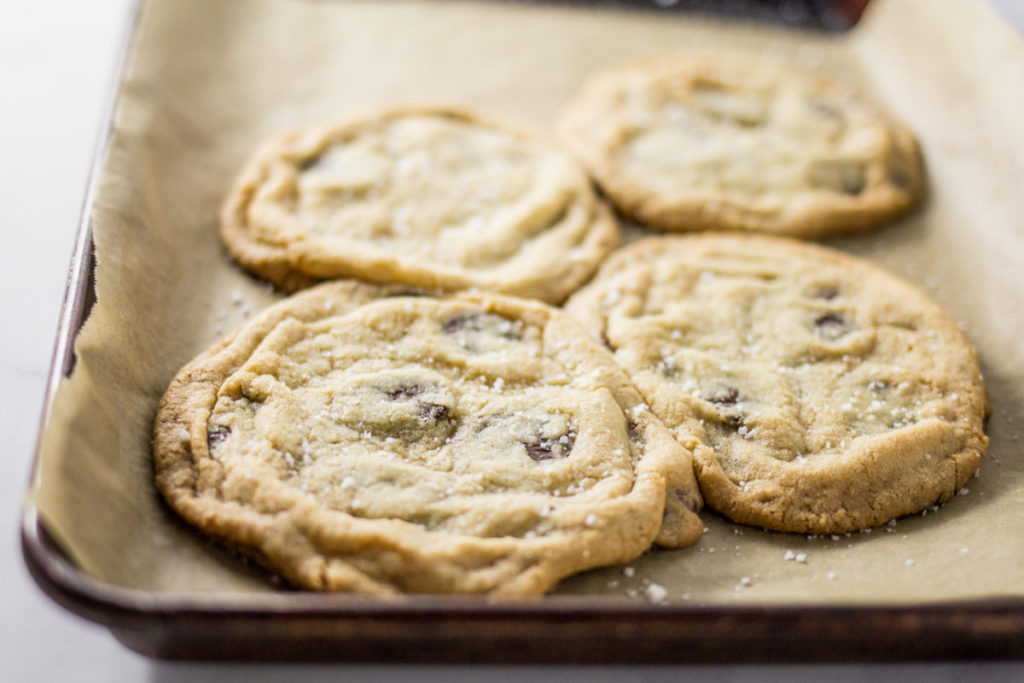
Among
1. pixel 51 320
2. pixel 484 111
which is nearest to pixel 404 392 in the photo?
pixel 51 320

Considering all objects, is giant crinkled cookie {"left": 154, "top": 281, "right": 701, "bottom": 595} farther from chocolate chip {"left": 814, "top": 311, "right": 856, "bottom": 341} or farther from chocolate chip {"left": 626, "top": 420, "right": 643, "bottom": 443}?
chocolate chip {"left": 814, "top": 311, "right": 856, "bottom": 341}

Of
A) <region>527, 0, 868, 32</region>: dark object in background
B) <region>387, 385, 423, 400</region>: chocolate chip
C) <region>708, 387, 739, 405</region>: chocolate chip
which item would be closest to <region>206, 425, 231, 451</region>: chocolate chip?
<region>387, 385, 423, 400</region>: chocolate chip

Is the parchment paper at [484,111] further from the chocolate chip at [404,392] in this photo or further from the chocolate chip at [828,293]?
the chocolate chip at [404,392]

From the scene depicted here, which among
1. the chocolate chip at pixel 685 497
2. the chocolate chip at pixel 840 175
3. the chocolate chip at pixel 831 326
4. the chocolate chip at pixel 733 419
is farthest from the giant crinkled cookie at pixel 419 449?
the chocolate chip at pixel 840 175

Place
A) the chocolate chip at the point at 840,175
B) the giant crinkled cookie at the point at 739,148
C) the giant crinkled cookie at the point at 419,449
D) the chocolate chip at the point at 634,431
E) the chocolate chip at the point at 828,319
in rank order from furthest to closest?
the chocolate chip at the point at 840,175, the giant crinkled cookie at the point at 739,148, the chocolate chip at the point at 828,319, the chocolate chip at the point at 634,431, the giant crinkled cookie at the point at 419,449

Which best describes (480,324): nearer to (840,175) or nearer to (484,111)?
(484,111)

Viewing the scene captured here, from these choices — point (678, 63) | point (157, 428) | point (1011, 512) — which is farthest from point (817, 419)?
point (678, 63)

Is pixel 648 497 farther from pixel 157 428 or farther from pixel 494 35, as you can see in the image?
pixel 494 35
